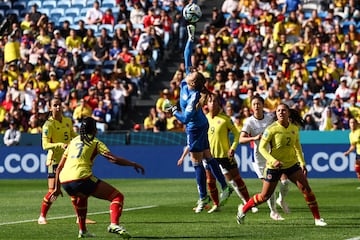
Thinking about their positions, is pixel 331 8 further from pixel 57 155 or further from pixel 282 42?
pixel 57 155

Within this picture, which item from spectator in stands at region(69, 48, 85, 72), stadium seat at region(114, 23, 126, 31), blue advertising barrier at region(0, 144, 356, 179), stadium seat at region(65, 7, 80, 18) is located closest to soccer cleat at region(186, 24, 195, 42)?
blue advertising barrier at region(0, 144, 356, 179)

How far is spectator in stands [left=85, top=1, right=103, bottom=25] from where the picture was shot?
40688 millimetres

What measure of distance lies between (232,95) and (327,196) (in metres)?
10.4

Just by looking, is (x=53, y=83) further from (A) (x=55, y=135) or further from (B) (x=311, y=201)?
(B) (x=311, y=201)

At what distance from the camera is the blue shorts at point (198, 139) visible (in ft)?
62.0

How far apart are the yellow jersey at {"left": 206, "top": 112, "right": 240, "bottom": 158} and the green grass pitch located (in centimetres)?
113

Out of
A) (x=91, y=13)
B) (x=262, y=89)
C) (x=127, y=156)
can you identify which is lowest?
(x=127, y=156)

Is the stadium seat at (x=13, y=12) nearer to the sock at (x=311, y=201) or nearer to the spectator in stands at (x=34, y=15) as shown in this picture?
the spectator in stands at (x=34, y=15)

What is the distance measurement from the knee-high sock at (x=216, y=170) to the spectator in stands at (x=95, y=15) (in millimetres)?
22095

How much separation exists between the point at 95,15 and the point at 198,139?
22.4 m

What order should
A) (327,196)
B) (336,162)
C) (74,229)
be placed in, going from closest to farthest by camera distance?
1. (74,229)
2. (327,196)
3. (336,162)

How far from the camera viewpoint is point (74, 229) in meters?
15.9

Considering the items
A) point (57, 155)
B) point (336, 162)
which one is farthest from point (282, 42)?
point (57, 155)

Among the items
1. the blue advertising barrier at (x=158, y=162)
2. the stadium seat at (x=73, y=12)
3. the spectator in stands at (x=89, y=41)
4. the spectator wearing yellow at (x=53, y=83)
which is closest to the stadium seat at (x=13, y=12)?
the stadium seat at (x=73, y=12)
